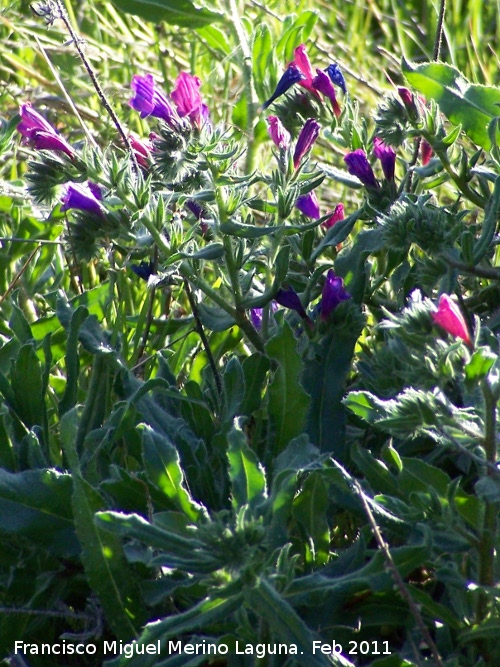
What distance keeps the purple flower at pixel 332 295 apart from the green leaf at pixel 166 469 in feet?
1.53

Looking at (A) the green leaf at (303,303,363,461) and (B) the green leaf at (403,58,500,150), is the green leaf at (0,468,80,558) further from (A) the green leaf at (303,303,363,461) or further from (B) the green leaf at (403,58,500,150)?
(B) the green leaf at (403,58,500,150)

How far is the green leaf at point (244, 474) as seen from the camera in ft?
4.08

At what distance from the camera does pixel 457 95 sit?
76.5 inches

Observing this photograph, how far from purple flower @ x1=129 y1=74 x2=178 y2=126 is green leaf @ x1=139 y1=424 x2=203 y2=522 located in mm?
628

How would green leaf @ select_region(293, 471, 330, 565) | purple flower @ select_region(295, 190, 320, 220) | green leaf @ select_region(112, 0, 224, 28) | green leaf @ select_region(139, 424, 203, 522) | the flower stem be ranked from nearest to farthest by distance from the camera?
green leaf @ select_region(139, 424, 203, 522) → green leaf @ select_region(293, 471, 330, 565) → purple flower @ select_region(295, 190, 320, 220) → the flower stem → green leaf @ select_region(112, 0, 224, 28)

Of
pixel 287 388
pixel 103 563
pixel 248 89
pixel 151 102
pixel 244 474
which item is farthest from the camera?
pixel 248 89

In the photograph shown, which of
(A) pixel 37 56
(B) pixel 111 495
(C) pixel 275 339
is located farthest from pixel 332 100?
(A) pixel 37 56

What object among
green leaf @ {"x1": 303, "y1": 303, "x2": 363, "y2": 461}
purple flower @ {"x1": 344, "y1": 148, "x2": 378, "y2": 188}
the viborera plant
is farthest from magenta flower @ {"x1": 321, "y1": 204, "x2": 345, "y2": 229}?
green leaf @ {"x1": 303, "y1": 303, "x2": 363, "y2": 461}

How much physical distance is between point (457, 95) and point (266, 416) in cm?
84

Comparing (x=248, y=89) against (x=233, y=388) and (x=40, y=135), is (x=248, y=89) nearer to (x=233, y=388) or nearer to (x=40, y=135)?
(x=40, y=135)

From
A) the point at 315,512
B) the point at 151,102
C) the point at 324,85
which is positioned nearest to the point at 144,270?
the point at 151,102

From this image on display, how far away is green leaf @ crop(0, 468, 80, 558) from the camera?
1.41m

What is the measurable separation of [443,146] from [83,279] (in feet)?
3.72

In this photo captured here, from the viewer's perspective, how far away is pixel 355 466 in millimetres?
1624
